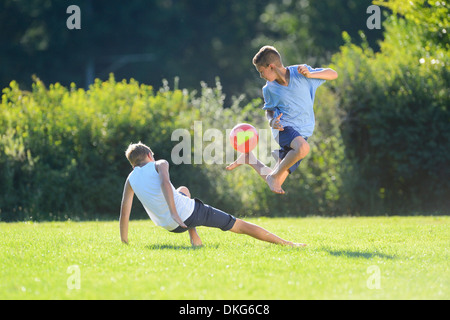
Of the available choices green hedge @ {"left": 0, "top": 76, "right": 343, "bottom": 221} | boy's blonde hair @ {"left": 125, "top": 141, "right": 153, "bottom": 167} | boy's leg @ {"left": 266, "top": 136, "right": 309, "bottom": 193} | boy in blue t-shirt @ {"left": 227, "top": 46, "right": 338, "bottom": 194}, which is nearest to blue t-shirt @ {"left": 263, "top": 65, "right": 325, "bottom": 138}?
boy in blue t-shirt @ {"left": 227, "top": 46, "right": 338, "bottom": 194}

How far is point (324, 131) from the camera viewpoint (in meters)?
15.3

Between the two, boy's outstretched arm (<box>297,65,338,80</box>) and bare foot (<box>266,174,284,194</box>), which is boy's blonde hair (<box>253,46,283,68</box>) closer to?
boy's outstretched arm (<box>297,65,338,80</box>)

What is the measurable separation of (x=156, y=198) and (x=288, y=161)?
1.98m

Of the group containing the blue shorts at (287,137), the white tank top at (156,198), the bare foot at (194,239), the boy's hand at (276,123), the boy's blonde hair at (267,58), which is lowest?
the bare foot at (194,239)

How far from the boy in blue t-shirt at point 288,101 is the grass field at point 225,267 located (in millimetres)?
1167

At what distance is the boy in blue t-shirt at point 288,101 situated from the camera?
8453 mm

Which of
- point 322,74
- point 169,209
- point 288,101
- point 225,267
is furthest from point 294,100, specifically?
point 225,267

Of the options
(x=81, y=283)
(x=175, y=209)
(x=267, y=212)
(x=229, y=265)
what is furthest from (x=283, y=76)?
(x=267, y=212)

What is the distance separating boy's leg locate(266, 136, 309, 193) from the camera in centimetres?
845

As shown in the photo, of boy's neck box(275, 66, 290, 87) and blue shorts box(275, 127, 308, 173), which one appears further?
blue shorts box(275, 127, 308, 173)

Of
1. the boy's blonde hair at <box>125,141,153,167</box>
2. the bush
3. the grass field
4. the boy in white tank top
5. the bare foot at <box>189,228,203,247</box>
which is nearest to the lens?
the grass field

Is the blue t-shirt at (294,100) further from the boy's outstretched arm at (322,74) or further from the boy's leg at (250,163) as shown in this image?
the boy's leg at (250,163)

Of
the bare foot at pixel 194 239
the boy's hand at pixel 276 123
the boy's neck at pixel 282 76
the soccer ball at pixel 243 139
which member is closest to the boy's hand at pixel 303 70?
the boy's neck at pixel 282 76

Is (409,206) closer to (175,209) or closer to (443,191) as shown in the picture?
(443,191)
